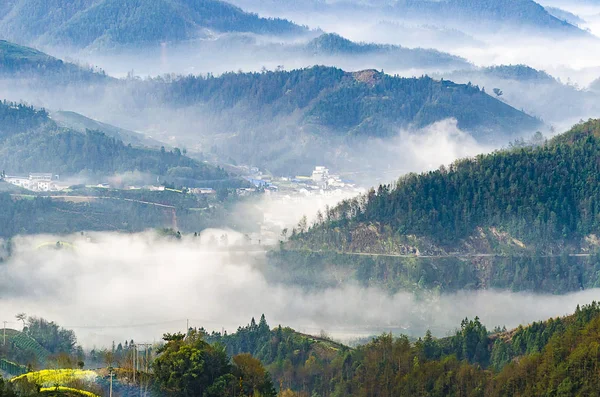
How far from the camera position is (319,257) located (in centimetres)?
13850

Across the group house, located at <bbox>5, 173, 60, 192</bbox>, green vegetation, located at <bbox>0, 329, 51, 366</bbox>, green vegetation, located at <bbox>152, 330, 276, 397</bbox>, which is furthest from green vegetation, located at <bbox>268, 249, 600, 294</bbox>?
house, located at <bbox>5, 173, 60, 192</bbox>

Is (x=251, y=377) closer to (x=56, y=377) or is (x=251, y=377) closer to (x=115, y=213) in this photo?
(x=56, y=377)

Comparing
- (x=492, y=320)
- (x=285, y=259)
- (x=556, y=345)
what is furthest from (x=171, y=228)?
(x=556, y=345)

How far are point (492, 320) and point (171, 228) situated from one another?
5044cm

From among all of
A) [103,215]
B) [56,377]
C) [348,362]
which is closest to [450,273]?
[348,362]

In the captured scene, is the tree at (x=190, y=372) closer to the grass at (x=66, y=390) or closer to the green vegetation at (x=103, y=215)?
the grass at (x=66, y=390)

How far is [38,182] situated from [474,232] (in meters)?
63.9

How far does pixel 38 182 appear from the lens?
187 meters

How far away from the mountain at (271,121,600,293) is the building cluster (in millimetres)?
45791

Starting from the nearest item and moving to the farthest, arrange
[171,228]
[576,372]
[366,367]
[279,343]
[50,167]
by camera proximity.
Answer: [576,372]
[366,367]
[279,343]
[171,228]
[50,167]

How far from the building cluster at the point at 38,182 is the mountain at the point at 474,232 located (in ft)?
→ 150

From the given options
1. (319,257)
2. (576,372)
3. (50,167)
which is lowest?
(576,372)

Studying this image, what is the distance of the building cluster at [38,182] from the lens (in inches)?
7231

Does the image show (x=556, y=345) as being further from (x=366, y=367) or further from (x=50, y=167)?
(x=50, y=167)
